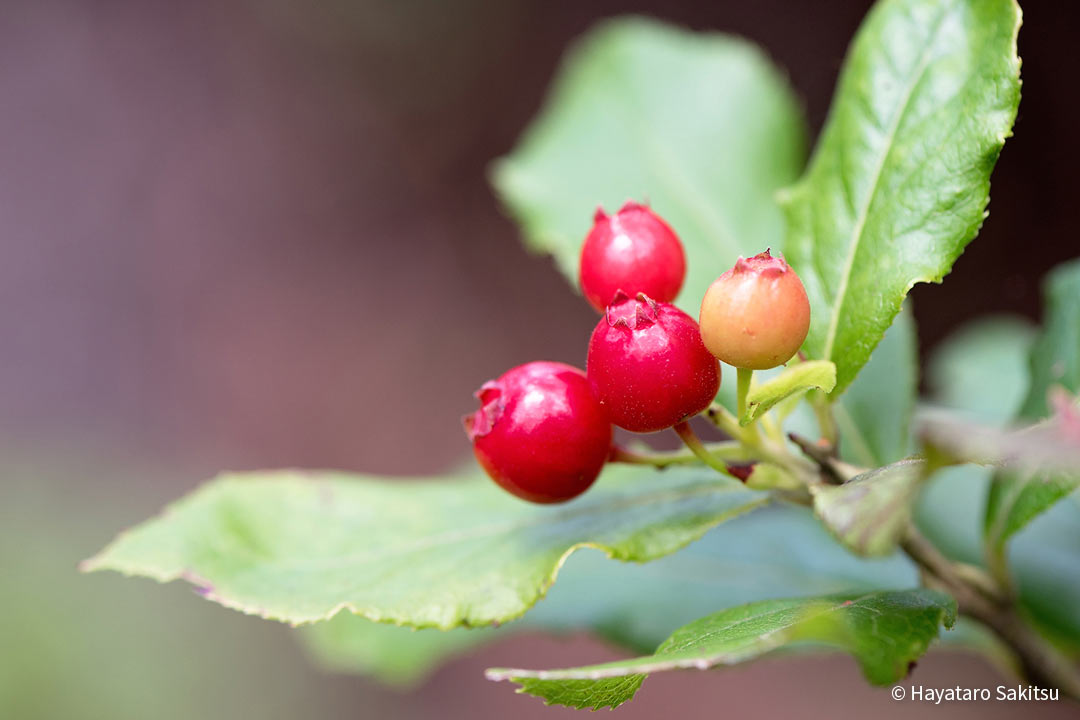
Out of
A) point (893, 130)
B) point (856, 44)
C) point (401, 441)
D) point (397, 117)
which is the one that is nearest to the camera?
→ point (893, 130)

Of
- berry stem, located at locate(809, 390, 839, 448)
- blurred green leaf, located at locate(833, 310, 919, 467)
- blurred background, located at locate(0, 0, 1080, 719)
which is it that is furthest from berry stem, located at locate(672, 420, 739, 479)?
blurred background, located at locate(0, 0, 1080, 719)

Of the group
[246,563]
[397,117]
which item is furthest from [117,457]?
[246,563]

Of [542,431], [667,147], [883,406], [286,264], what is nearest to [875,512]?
[542,431]

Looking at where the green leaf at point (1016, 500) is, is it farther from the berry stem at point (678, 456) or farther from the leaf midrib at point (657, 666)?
the leaf midrib at point (657, 666)

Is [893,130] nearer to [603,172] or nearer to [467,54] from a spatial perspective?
[603,172]

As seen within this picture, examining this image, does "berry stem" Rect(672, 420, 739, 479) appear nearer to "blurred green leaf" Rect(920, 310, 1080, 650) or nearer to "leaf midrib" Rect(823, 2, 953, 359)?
"leaf midrib" Rect(823, 2, 953, 359)

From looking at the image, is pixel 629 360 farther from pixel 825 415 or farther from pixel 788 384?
pixel 825 415

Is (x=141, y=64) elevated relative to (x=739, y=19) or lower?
elevated
